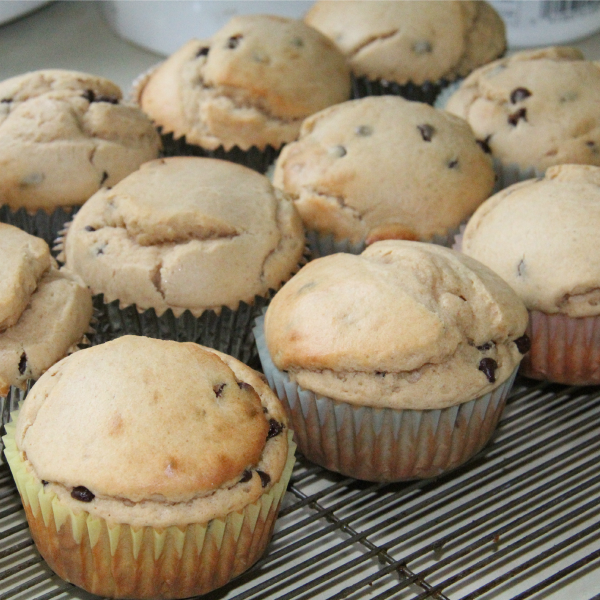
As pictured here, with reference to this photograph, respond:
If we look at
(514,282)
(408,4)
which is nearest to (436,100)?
(408,4)

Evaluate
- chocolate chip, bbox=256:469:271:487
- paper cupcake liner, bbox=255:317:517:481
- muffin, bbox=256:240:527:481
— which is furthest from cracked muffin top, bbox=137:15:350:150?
chocolate chip, bbox=256:469:271:487

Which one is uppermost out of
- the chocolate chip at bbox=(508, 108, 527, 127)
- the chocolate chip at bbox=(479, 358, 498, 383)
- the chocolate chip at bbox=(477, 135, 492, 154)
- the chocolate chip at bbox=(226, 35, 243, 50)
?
the chocolate chip at bbox=(226, 35, 243, 50)

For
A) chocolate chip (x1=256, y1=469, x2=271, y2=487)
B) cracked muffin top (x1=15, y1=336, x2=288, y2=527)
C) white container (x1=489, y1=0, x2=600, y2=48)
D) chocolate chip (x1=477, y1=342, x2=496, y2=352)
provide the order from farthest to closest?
1. white container (x1=489, y1=0, x2=600, y2=48)
2. chocolate chip (x1=477, y1=342, x2=496, y2=352)
3. chocolate chip (x1=256, y1=469, x2=271, y2=487)
4. cracked muffin top (x1=15, y1=336, x2=288, y2=527)

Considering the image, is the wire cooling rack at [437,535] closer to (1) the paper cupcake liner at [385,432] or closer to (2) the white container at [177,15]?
(1) the paper cupcake liner at [385,432]

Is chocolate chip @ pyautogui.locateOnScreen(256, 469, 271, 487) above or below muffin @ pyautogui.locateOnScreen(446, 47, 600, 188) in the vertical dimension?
below

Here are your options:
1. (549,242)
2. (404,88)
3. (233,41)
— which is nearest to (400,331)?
(549,242)

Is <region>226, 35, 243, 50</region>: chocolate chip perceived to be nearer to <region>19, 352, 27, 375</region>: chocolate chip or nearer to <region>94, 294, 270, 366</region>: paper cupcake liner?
<region>94, 294, 270, 366</region>: paper cupcake liner

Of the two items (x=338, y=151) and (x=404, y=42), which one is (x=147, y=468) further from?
(x=404, y=42)
